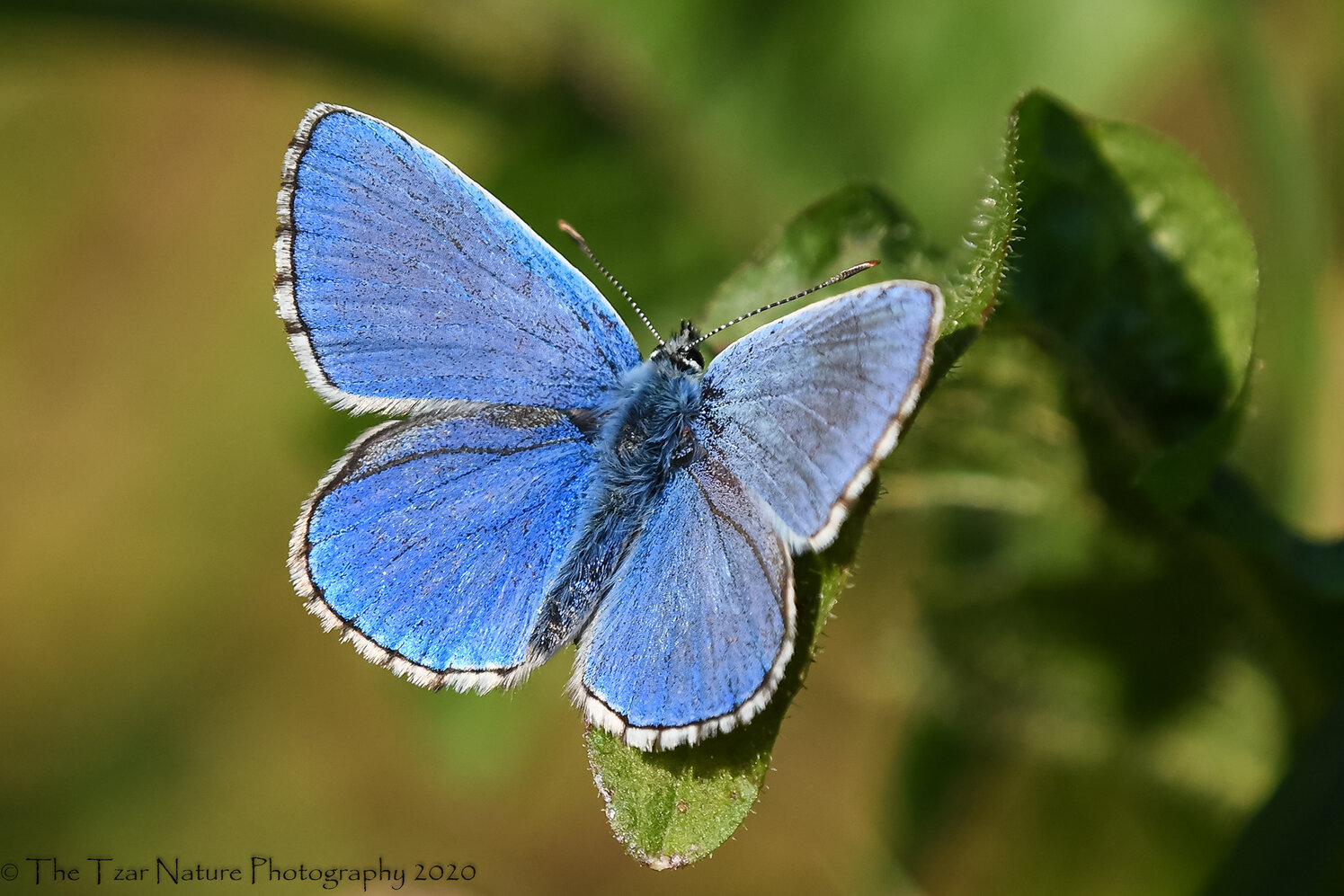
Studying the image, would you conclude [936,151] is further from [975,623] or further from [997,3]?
[975,623]

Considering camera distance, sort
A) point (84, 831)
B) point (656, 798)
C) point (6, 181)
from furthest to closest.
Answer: point (6, 181) < point (84, 831) < point (656, 798)

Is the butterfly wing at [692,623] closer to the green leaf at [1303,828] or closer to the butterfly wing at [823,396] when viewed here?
the butterfly wing at [823,396]

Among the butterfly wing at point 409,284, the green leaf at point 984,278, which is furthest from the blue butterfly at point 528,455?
the green leaf at point 984,278

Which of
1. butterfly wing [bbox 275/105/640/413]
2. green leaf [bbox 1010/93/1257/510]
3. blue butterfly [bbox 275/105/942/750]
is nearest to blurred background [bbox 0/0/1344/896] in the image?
green leaf [bbox 1010/93/1257/510]

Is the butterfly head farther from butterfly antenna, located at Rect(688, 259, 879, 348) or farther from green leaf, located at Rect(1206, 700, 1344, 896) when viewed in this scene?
green leaf, located at Rect(1206, 700, 1344, 896)

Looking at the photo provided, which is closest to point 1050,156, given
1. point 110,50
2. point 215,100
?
point 110,50

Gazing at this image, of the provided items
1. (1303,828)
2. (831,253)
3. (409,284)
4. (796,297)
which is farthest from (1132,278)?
(409,284)
